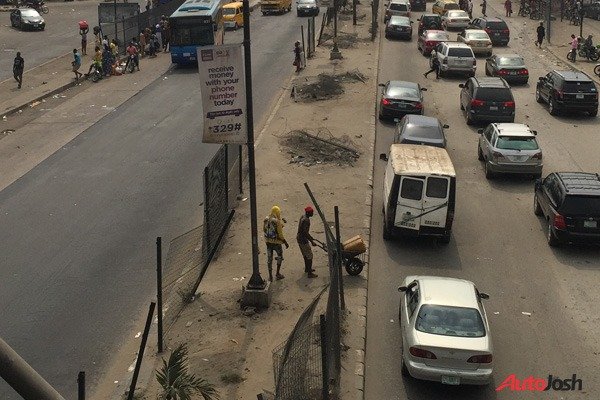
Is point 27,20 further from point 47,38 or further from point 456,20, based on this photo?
point 456,20

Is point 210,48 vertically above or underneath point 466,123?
above

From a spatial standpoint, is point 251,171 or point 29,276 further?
point 29,276

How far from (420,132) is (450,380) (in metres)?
14.3

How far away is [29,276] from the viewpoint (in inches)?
735

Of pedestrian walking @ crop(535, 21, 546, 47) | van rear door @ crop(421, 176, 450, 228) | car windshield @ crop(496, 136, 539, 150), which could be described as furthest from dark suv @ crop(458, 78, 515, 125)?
pedestrian walking @ crop(535, 21, 546, 47)

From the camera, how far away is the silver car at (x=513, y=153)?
26.1 m

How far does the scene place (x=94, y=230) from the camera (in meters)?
21.6

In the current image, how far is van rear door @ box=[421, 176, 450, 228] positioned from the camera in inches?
796

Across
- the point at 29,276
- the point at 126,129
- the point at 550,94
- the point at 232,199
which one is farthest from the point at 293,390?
the point at 550,94

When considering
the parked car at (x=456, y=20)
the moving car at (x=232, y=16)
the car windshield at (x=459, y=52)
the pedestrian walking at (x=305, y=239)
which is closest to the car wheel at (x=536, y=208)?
the pedestrian walking at (x=305, y=239)

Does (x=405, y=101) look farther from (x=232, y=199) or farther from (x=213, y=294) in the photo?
(x=213, y=294)

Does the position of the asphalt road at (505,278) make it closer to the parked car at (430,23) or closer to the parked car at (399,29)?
the parked car at (399,29)

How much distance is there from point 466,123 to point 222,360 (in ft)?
71.0

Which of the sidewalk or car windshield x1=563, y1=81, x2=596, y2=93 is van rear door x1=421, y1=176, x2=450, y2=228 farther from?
car windshield x1=563, y1=81, x2=596, y2=93
